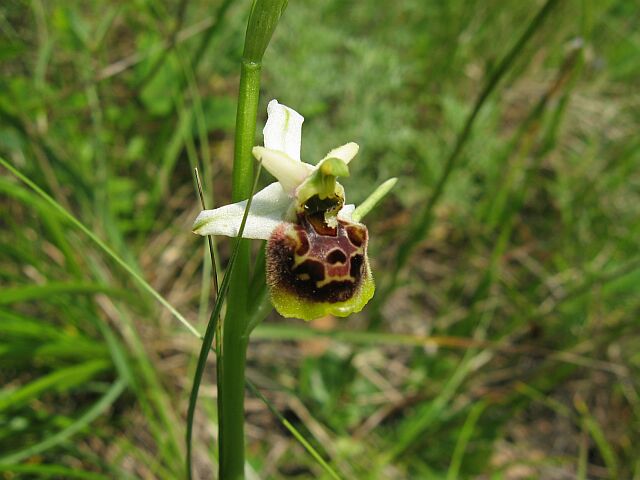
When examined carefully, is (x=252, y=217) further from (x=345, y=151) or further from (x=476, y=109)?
(x=476, y=109)

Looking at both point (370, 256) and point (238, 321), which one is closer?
point (238, 321)

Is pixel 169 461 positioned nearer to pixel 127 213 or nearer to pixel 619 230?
pixel 127 213

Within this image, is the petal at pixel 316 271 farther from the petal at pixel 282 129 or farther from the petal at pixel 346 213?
the petal at pixel 282 129

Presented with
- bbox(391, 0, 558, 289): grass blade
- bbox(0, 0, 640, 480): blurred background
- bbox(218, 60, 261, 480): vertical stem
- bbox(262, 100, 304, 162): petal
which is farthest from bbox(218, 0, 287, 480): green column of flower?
bbox(391, 0, 558, 289): grass blade

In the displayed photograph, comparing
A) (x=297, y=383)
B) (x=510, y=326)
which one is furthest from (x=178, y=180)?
(x=510, y=326)

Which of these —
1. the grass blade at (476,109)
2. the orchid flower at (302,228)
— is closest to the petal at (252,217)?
the orchid flower at (302,228)

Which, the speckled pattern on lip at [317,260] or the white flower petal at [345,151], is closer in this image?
the speckled pattern on lip at [317,260]

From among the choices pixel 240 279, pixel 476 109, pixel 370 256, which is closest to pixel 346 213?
pixel 240 279
